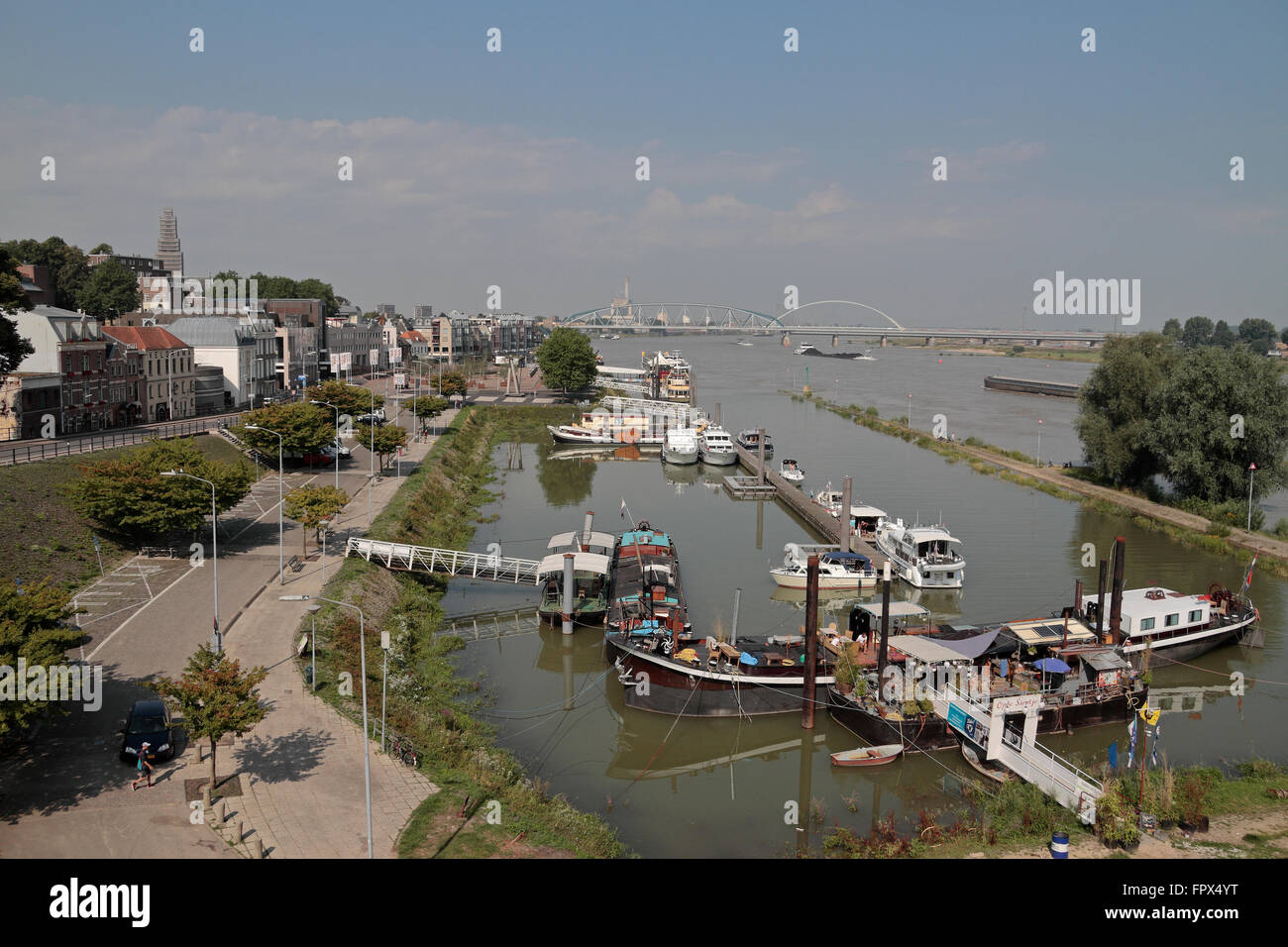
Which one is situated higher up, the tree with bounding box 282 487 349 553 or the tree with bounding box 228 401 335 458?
the tree with bounding box 228 401 335 458

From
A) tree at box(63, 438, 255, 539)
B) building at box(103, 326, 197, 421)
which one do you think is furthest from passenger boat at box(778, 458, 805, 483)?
building at box(103, 326, 197, 421)

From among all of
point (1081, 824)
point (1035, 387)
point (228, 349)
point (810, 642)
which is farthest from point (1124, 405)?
point (1035, 387)

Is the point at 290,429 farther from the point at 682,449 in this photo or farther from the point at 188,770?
the point at 188,770

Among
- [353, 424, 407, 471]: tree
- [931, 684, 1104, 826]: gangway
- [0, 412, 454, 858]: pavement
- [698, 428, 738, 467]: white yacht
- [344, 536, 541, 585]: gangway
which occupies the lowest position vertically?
[931, 684, 1104, 826]: gangway

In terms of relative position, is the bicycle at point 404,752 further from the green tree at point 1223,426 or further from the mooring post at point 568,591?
the green tree at point 1223,426

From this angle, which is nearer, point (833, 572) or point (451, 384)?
point (833, 572)

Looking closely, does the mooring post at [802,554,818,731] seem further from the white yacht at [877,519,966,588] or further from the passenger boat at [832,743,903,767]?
the white yacht at [877,519,966,588]

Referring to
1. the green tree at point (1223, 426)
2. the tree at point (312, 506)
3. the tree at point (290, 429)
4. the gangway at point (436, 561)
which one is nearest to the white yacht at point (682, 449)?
the tree at point (290, 429)
